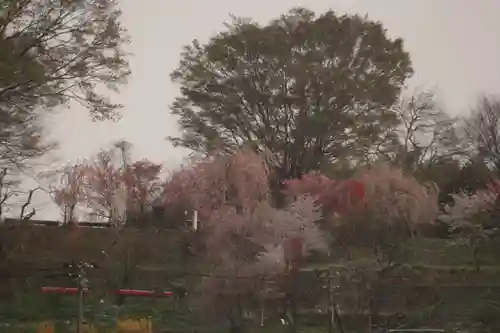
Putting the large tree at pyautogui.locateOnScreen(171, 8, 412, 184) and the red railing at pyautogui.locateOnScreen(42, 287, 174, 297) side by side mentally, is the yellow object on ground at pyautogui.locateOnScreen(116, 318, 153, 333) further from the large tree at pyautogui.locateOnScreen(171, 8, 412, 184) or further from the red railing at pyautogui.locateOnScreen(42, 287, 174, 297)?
the large tree at pyautogui.locateOnScreen(171, 8, 412, 184)

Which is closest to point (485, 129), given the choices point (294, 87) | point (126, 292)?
point (294, 87)

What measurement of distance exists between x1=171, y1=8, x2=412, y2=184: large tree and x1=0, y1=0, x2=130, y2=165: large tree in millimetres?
9139

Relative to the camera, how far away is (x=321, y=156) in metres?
19.5

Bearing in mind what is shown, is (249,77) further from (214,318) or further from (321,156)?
(214,318)

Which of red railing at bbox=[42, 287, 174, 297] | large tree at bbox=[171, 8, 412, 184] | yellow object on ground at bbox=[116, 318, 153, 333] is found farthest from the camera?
large tree at bbox=[171, 8, 412, 184]

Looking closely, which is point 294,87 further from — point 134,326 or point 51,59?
point 134,326

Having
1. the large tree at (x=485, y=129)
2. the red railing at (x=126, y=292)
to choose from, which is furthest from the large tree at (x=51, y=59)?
the large tree at (x=485, y=129)

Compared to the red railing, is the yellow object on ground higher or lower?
lower

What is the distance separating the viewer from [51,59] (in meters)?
9.57

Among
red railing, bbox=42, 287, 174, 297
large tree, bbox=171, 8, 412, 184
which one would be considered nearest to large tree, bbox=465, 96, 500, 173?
large tree, bbox=171, 8, 412, 184

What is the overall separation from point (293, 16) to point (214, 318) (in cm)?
1281

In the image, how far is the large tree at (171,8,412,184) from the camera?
63.1 ft

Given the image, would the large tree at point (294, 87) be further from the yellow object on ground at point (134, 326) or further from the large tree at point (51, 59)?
the yellow object on ground at point (134, 326)

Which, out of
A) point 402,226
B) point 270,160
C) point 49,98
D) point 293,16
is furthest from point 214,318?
point 293,16
